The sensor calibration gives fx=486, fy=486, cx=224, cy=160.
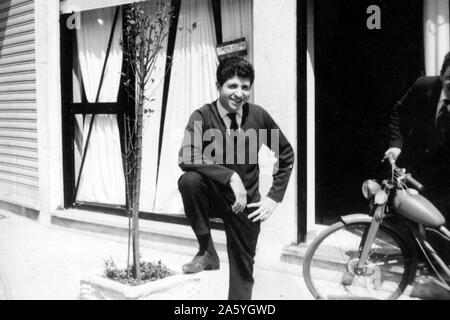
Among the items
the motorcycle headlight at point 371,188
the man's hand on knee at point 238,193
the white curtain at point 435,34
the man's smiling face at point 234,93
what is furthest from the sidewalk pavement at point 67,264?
the white curtain at point 435,34

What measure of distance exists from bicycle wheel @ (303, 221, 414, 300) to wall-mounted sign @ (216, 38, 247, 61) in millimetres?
2168

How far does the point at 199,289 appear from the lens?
3627 mm

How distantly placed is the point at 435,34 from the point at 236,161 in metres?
1.93

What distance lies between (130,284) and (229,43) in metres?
2.69

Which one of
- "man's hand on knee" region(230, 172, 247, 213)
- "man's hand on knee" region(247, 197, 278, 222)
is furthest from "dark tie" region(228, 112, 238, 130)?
"man's hand on knee" region(247, 197, 278, 222)

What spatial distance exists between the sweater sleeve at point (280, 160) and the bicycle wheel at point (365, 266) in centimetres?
51

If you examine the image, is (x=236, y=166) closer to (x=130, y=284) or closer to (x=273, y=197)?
(x=273, y=197)

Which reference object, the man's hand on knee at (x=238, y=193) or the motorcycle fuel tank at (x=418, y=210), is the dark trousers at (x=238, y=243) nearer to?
the man's hand on knee at (x=238, y=193)

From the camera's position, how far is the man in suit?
3.81 meters

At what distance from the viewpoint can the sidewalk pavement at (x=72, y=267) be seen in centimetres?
393

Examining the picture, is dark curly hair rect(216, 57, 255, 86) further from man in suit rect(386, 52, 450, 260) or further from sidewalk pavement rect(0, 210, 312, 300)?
sidewalk pavement rect(0, 210, 312, 300)

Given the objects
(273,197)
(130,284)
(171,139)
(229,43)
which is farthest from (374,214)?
(171,139)

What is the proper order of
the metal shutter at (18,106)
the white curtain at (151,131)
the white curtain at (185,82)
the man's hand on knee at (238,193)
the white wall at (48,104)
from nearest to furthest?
the man's hand on knee at (238,193) → the white curtain at (185,82) → the white curtain at (151,131) → the white wall at (48,104) → the metal shutter at (18,106)

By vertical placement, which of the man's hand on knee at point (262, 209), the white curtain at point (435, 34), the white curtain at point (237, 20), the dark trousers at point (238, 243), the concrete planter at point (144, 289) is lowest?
the concrete planter at point (144, 289)
